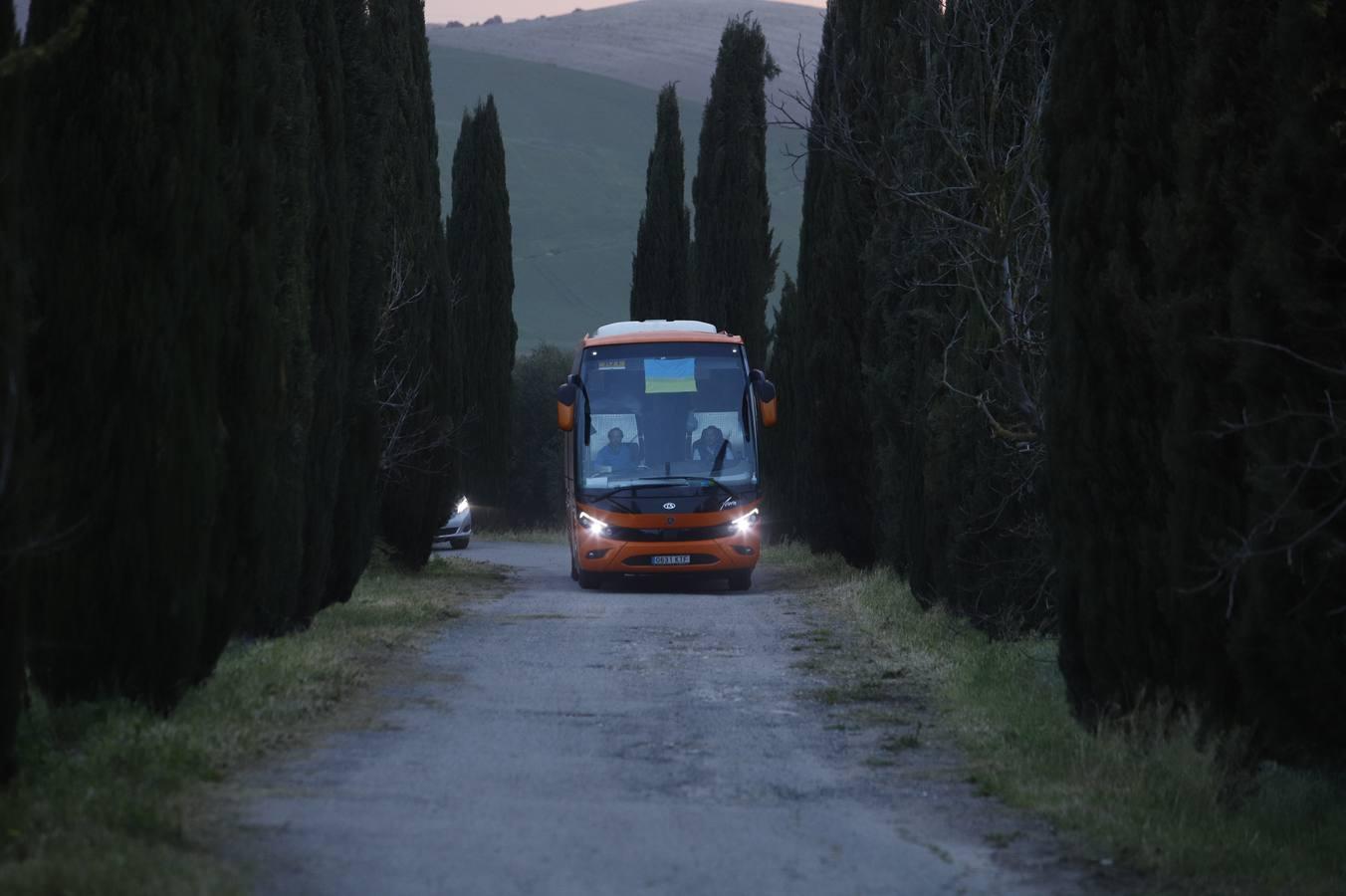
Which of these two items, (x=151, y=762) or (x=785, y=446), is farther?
(x=785, y=446)

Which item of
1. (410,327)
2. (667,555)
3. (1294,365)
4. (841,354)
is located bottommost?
(667,555)

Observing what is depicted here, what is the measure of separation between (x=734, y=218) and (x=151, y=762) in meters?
38.5

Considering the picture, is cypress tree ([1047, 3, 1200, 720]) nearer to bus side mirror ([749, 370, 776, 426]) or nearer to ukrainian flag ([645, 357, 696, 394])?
bus side mirror ([749, 370, 776, 426])

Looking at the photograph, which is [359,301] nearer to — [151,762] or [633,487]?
[633,487]

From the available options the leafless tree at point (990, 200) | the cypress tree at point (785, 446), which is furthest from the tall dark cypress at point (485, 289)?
the leafless tree at point (990, 200)

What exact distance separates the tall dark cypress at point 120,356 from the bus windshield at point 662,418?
14.2 m

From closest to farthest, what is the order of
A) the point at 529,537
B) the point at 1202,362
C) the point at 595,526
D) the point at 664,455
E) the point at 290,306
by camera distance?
the point at 1202,362, the point at 290,306, the point at 595,526, the point at 664,455, the point at 529,537

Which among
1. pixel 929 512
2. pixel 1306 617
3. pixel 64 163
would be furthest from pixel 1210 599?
pixel 929 512

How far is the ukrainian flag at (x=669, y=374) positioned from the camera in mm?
24125

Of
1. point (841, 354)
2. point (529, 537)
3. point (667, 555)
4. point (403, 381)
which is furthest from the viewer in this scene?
point (529, 537)

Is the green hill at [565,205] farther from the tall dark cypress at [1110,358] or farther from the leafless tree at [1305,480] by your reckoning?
the leafless tree at [1305,480]

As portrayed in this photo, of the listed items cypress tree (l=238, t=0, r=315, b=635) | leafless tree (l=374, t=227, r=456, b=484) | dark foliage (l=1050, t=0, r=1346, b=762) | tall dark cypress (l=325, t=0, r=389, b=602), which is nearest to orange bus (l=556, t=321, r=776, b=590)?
leafless tree (l=374, t=227, r=456, b=484)

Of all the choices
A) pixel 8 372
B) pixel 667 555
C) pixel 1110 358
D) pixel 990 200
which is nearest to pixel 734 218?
pixel 667 555

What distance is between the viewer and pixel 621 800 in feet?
26.9
